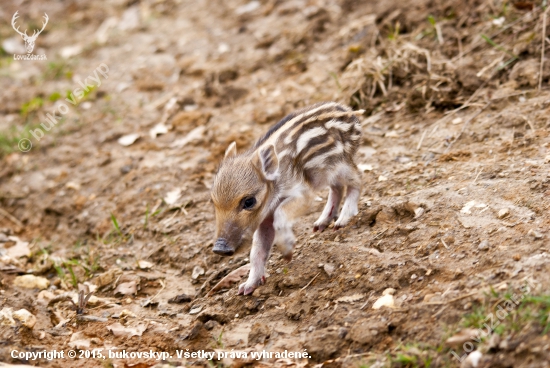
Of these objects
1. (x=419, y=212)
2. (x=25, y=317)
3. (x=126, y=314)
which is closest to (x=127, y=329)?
(x=126, y=314)

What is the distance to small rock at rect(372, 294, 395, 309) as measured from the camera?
3689 millimetres

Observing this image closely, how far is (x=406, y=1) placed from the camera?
7.47m

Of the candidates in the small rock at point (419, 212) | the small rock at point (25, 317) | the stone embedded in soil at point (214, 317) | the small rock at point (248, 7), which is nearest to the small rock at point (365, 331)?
the stone embedded in soil at point (214, 317)

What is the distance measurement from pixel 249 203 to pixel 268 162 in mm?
320

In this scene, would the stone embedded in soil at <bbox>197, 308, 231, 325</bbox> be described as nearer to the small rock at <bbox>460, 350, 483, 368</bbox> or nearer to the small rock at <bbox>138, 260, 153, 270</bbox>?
the small rock at <bbox>138, 260, 153, 270</bbox>

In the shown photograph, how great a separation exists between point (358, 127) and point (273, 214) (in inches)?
41.4

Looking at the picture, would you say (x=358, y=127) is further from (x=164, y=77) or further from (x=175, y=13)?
(x=175, y=13)

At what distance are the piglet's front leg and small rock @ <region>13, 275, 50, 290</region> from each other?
1.75m

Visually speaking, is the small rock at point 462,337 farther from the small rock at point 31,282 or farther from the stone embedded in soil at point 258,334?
the small rock at point 31,282

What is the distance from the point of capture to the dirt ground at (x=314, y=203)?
3.62 meters

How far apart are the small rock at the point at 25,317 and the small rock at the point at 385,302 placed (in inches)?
87.5

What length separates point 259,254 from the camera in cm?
455

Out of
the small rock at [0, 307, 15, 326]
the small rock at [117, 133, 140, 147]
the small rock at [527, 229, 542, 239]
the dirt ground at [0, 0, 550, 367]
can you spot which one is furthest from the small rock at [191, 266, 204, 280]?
the small rock at [117, 133, 140, 147]

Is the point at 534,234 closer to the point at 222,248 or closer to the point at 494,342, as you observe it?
the point at 494,342
